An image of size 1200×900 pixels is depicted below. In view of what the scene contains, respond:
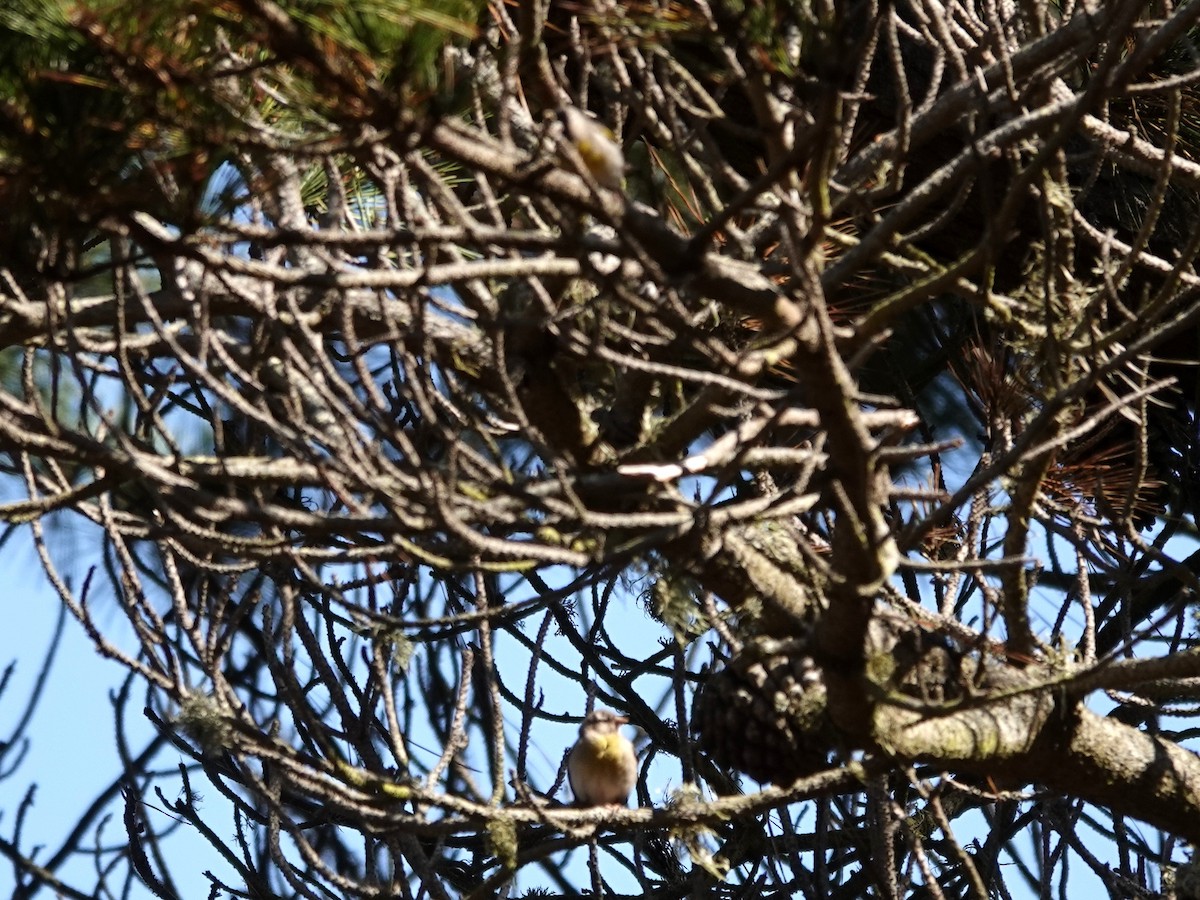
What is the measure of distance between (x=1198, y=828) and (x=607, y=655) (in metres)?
1.55

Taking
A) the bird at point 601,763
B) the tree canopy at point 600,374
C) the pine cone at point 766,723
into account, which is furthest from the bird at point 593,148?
the bird at point 601,763

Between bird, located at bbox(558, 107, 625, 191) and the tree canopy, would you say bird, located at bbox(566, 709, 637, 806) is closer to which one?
the tree canopy

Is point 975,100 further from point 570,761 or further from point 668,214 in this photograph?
point 570,761

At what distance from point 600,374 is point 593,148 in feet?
2.75

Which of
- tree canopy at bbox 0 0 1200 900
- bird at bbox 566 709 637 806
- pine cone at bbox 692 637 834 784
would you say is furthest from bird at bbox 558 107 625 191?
bird at bbox 566 709 637 806

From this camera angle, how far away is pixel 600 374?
2.49 m

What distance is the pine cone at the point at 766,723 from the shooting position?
7.52 ft

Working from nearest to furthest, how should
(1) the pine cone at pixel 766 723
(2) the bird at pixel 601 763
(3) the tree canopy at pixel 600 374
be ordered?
(3) the tree canopy at pixel 600 374 < (1) the pine cone at pixel 766 723 < (2) the bird at pixel 601 763

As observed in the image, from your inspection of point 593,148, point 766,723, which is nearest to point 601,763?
point 766,723

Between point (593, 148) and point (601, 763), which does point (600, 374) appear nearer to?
point (593, 148)

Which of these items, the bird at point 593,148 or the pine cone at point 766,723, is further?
the pine cone at point 766,723

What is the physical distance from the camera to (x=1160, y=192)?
2.21m

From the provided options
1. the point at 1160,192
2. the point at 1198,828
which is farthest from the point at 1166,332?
the point at 1198,828

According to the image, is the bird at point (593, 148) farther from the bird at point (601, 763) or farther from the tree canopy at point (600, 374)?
the bird at point (601, 763)
